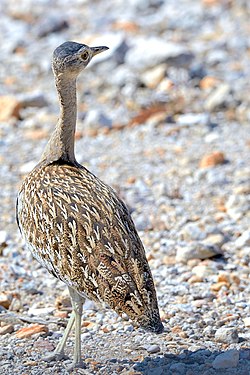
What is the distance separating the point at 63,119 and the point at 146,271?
1187mm

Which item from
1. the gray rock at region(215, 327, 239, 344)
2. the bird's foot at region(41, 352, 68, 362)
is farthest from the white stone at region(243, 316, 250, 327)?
the bird's foot at region(41, 352, 68, 362)

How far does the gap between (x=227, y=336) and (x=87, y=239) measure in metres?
1.02

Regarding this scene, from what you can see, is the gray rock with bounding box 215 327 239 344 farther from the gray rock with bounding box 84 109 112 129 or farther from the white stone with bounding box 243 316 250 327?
the gray rock with bounding box 84 109 112 129

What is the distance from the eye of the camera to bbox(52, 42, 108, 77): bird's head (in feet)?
17.5

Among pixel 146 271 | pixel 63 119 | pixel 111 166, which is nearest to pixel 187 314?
pixel 146 271

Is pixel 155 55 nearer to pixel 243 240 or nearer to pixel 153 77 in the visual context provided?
pixel 153 77

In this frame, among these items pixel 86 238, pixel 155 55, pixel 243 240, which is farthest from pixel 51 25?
pixel 86 238

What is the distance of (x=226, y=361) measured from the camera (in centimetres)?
482

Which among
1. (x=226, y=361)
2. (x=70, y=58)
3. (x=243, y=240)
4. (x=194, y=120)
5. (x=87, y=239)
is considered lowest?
(x=226, y=361)

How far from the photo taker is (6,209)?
7.55 m

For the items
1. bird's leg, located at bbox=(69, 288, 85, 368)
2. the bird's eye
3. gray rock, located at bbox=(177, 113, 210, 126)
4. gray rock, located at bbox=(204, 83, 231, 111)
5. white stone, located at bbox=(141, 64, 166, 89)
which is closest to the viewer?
bird's leg, located at bbox=(69, 288, 85, 368)

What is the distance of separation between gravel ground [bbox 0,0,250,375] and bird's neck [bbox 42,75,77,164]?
0.99m

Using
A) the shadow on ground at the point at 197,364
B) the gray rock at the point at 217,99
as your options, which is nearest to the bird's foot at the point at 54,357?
the shadow on ground at the point at 197,364

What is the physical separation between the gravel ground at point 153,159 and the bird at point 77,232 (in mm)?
439
